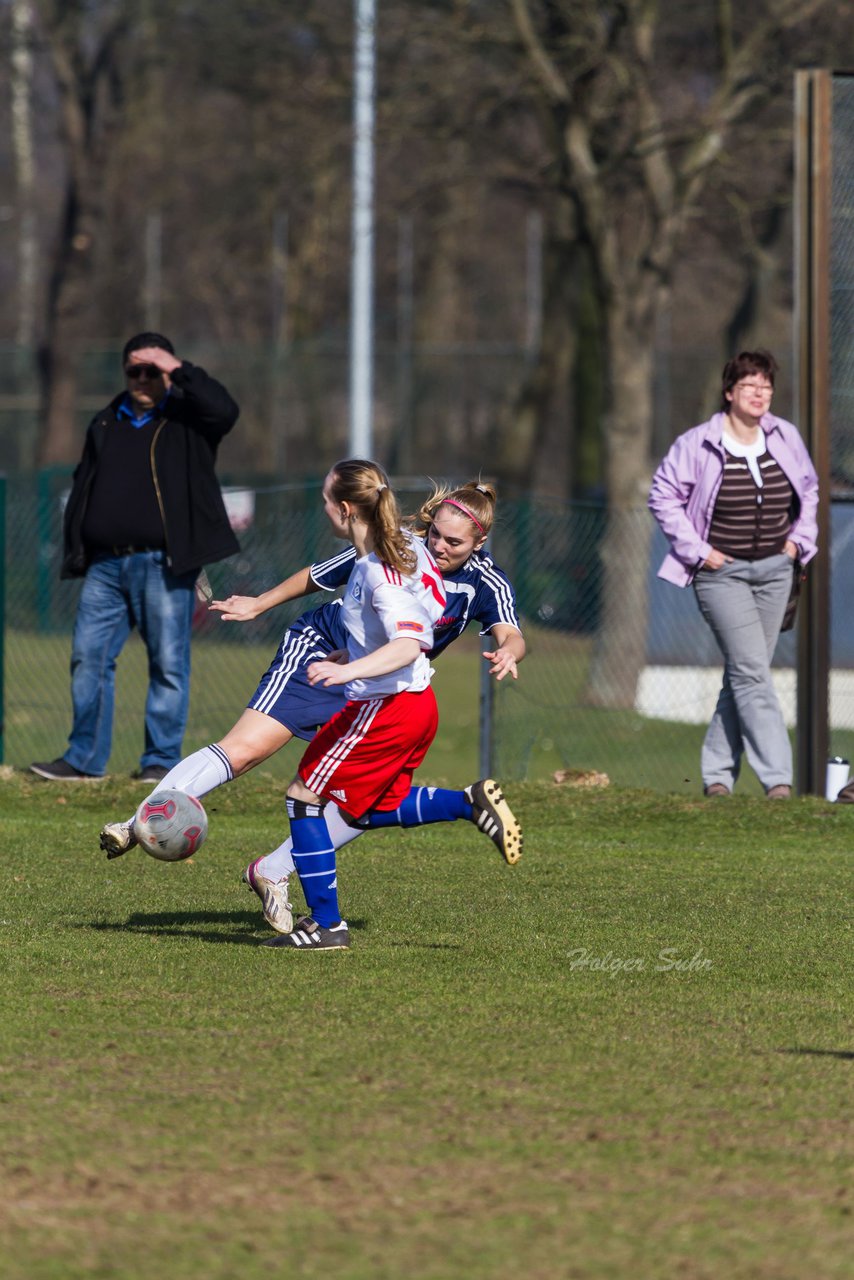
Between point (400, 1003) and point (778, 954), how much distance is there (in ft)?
4.52

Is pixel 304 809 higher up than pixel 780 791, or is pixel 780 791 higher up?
pixel 304 809

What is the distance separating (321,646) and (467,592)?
513 millimetres

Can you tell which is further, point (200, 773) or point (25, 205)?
point (25, 205)

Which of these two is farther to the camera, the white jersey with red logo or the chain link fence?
the chain link fence

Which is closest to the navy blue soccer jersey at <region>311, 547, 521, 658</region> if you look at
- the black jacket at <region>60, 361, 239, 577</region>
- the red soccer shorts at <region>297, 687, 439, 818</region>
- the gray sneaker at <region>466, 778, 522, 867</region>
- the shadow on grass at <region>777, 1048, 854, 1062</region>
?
the red soccer shorts at <region>297, 687, 439, 818</region>

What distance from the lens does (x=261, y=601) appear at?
6605mm

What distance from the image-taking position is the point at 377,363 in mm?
38312

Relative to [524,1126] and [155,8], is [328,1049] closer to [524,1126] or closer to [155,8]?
[524,1126]

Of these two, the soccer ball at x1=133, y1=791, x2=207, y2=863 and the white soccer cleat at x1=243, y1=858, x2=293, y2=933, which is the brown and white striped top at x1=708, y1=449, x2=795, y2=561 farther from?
the soccer ball at x1=133, y1=791, x2=207, y2=863

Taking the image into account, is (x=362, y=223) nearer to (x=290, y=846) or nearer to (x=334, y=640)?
(x=334, y=640)

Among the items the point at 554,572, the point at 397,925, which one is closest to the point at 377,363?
the point at 554,572

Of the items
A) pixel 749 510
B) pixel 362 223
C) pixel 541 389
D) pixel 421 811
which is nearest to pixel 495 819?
pixel 421 811

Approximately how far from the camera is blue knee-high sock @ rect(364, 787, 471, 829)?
6.26m

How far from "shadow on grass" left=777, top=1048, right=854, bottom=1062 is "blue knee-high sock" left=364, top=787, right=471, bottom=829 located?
1568 millimetres
